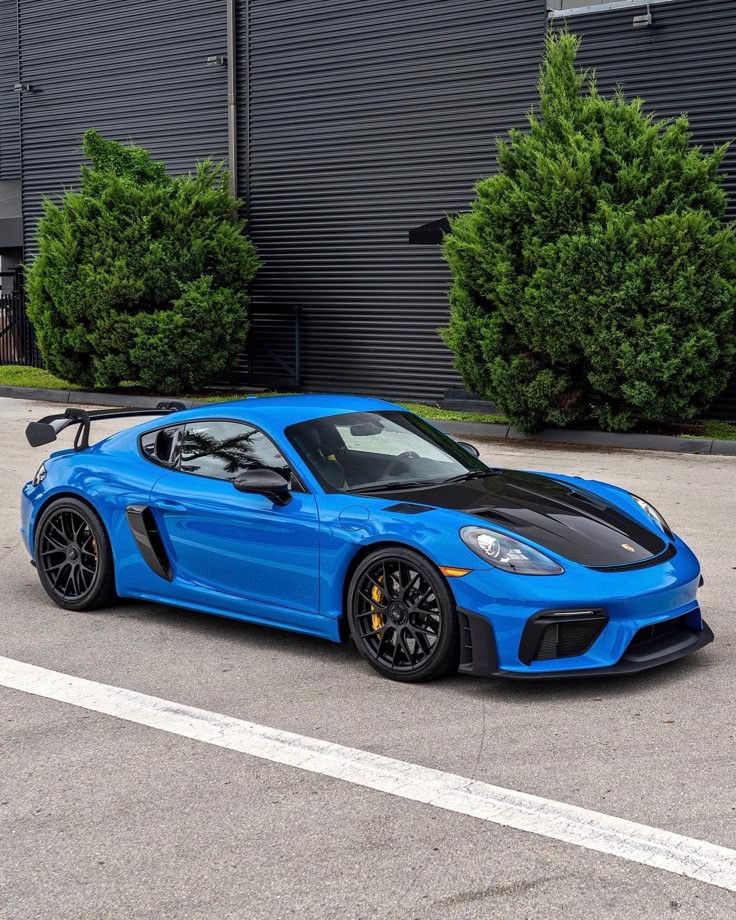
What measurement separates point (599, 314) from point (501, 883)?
37.9ft

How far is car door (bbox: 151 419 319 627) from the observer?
5.81 metres

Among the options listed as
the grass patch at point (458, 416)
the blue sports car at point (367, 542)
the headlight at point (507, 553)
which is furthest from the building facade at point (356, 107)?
the headlight at point (507, 553)

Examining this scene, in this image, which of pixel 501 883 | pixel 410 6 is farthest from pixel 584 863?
pixel 410 6

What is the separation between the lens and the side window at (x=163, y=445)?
6598mm

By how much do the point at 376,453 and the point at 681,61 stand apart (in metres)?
12.1

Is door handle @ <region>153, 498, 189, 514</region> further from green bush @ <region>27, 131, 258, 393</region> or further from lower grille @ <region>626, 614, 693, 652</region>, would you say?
green bush @ <region>27, 131, 258, 393</region>

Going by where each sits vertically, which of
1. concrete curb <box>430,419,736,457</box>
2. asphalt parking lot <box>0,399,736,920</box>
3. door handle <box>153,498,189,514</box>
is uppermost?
door handle <box>153,498,189,514</box>

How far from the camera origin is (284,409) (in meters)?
6.45

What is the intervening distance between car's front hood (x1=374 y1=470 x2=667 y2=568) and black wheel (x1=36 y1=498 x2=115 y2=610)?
1.79m

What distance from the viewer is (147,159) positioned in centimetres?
2009

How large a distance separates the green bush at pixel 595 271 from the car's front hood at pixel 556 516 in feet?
27.6

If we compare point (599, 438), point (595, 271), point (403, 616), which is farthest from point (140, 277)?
point (403, 616)

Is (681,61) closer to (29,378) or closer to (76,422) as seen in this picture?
(76,422)

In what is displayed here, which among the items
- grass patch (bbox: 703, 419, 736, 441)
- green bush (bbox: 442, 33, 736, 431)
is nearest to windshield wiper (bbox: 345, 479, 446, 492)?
green bush (bbox: 442, 33, 736, 431)
